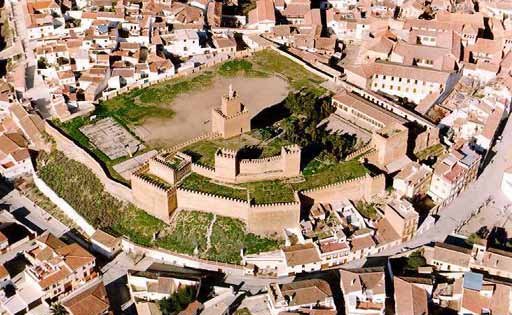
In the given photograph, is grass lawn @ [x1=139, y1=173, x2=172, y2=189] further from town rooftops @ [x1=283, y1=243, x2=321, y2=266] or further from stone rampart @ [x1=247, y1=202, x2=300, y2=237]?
town rooftops @ [x1=283, y1=243, x2=321, y2=266]

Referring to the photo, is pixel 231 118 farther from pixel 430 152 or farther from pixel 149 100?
pixel 430 152

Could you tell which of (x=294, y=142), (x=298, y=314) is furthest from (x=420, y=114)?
(x=298, y=314)

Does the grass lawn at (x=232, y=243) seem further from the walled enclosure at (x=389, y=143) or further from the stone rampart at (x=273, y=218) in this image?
the walled enclosure at (x=389, y=143)

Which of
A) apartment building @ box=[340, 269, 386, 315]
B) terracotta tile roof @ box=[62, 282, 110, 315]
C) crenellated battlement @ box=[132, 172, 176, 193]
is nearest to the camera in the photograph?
apartment building @ box=[340, 269, 386, 315]

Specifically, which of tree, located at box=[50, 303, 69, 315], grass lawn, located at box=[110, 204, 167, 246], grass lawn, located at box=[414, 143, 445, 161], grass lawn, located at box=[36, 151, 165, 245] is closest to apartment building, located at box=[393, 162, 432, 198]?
grass lawn, located at box=[414, 143, 445, 161]

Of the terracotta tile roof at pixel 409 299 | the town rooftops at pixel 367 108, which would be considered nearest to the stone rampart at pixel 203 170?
the town rooftops at pixel 367 108

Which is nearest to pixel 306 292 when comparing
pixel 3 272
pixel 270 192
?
pixel 270 192

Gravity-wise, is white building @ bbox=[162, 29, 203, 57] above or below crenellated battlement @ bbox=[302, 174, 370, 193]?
above
